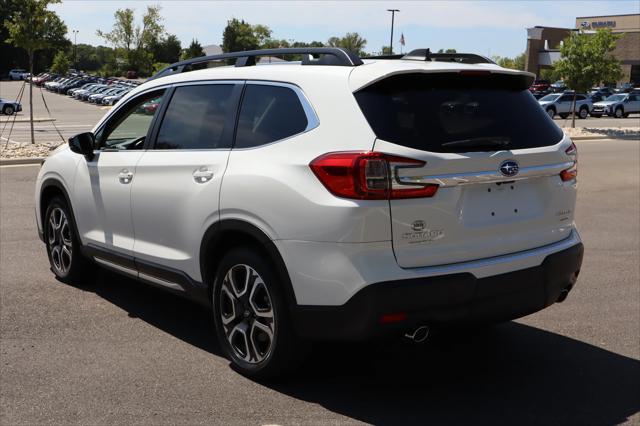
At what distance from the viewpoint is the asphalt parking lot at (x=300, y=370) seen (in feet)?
12.8

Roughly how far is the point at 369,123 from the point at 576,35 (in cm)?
3123

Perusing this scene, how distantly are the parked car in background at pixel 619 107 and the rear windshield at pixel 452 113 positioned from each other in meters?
45.3

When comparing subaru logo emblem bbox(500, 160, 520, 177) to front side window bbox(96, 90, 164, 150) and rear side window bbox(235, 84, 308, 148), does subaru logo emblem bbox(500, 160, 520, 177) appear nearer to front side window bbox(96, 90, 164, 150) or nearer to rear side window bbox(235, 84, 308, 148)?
rear side window bbox(235, 84, 308, 148)

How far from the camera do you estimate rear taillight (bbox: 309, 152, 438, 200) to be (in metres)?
3.59

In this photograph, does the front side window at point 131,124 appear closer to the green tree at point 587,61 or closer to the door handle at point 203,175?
the door handle at point 203,175

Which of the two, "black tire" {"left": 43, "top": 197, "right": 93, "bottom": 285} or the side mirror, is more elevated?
the side mirror

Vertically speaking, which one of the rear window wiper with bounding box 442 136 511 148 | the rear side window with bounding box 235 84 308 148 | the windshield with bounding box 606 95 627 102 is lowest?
the windshield with bounding box 606 95 627 102

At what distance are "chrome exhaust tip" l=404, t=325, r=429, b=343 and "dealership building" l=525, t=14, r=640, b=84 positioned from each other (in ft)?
292

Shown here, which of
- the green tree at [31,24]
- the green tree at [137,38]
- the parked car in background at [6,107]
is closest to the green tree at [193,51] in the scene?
the green tree at [137,38]

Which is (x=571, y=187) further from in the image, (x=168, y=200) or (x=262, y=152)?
(x=168, y=200)

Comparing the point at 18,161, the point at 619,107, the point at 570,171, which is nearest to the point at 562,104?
the point at 619,107

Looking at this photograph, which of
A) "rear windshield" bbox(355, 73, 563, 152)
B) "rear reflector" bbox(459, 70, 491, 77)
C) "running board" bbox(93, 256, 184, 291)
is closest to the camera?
"rear windshield" bbox(355, 73, 563, 152)

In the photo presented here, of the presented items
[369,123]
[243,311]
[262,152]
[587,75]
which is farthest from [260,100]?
[587,75]

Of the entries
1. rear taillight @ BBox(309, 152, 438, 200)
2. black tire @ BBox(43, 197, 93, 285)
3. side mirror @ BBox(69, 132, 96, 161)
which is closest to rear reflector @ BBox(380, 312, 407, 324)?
rear taillight @ BBox(309, 152, 438, 200)
